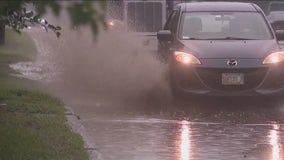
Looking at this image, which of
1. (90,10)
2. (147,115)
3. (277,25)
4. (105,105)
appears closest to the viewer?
(90,10)

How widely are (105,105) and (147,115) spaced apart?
124 cm

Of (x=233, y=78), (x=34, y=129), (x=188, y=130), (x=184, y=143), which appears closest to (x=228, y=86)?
→ (x=233, y=78)

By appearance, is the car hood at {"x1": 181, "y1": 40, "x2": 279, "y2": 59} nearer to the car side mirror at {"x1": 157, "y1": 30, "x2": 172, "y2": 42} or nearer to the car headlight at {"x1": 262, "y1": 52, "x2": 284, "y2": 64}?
the car headlight at {"x1": 262, "y1": 52, "x2": 284, "y2": 64}

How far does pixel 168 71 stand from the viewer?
506 inches

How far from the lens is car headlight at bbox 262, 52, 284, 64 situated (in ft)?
40.2

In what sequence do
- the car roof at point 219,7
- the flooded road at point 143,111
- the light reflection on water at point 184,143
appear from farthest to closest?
the car roof at point 219,7, the flooded road at point 143,111, the light reflection on water at point 184,143

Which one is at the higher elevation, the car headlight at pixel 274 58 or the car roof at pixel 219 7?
the car roof at pixel 219 7

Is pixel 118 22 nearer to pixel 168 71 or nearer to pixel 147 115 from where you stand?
pixel 168 71

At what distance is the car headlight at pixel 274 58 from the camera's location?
12266mm

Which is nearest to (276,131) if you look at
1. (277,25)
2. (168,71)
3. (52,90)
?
(168,71)

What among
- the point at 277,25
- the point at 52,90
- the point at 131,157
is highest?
the point at 131,157

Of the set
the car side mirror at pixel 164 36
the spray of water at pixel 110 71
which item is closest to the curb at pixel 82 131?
the spray of water at pixel 110 71

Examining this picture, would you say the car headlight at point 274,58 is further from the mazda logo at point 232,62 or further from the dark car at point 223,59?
the mazda logo at point 232,62

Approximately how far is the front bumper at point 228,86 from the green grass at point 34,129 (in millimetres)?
2029
